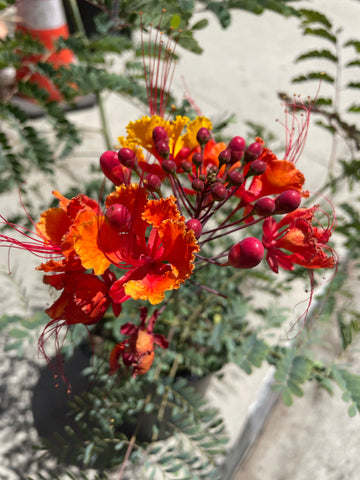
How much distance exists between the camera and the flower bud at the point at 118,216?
1.98 ft

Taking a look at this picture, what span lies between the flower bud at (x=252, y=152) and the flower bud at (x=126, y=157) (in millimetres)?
167

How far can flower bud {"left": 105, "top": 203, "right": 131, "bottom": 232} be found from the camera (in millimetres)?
603

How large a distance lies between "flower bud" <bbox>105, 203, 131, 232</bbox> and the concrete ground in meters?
0.74

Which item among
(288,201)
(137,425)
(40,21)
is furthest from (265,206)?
(40,21)

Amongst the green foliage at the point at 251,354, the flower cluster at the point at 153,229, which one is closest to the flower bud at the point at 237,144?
the flower cluster at the point at 153,229

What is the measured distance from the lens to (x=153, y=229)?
667 millimetres

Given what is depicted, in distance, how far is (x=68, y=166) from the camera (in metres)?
2.01

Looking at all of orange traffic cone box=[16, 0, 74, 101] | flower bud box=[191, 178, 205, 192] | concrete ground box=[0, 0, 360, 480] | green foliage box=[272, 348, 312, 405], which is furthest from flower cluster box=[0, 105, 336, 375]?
orange traffic cone box=[16, 0, 74, 101]

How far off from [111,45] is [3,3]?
230mm

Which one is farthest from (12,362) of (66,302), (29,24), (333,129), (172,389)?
(29,24)

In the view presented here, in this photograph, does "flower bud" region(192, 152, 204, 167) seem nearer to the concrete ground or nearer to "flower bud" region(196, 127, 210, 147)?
"flower bud" region(196, 127, 210, 147)

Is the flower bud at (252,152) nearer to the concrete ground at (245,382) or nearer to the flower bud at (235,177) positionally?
the flower bud at (235,177)

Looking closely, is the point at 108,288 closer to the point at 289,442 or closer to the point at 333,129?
the point at 333,129

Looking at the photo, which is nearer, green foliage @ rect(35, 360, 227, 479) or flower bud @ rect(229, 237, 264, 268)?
flower bud @ rect(229, 237, 264, 268)
